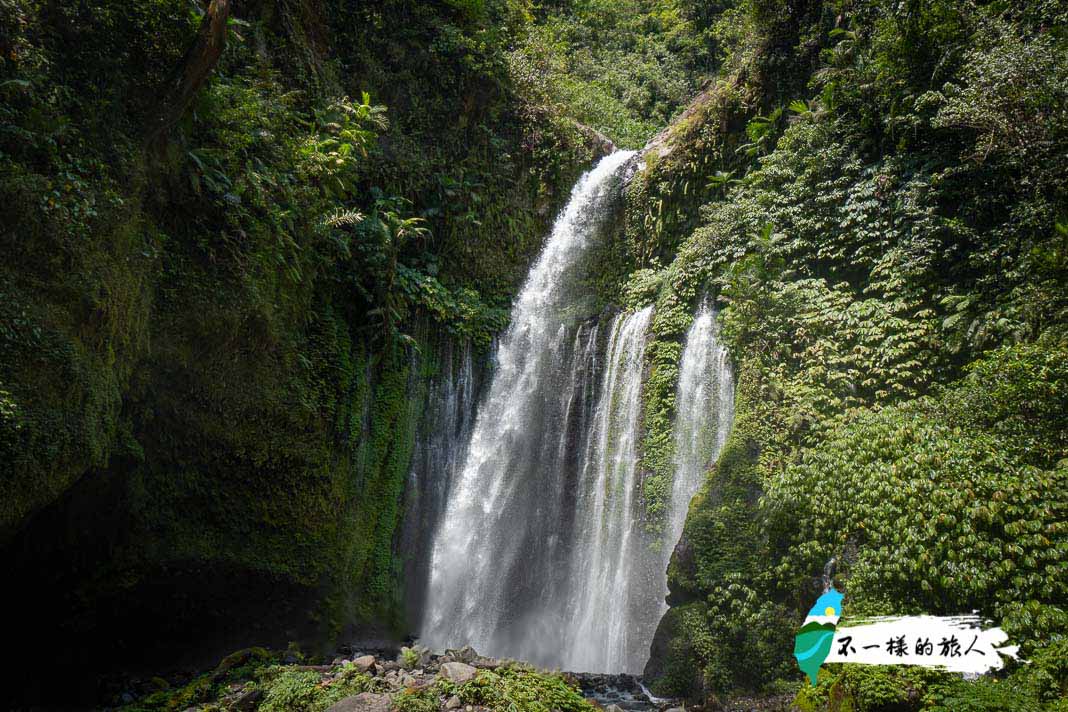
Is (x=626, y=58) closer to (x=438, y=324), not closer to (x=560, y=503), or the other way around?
(x=438, y=324)

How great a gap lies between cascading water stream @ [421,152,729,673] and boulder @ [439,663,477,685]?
433 cm

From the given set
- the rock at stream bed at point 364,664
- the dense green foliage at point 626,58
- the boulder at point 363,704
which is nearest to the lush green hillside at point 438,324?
the rock at stream bed at point 364,664

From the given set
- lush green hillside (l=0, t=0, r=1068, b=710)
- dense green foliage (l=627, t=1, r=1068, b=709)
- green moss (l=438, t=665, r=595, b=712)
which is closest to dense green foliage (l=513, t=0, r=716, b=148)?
lush green hillside (l=0, t=0, r=1068, b=710)

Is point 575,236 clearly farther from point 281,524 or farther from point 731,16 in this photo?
point 731,16

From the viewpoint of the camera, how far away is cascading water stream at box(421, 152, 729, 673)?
11031 millimetres

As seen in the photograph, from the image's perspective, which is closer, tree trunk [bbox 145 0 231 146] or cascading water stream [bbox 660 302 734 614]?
tree trunk [bbox 145 0 231 146]

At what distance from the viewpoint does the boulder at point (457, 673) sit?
681cm

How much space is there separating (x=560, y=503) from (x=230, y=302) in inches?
291

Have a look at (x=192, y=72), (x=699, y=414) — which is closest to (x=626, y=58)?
(x=699, y=414)

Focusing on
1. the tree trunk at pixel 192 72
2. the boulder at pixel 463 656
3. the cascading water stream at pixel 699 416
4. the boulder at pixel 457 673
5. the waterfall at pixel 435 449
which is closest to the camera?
the tree trunk at pixel 192 72

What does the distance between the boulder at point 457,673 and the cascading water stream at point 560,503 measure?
433cm

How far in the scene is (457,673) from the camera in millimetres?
6957

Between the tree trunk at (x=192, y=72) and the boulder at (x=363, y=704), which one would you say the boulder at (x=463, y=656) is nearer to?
the boulder at (x=363, y=704)

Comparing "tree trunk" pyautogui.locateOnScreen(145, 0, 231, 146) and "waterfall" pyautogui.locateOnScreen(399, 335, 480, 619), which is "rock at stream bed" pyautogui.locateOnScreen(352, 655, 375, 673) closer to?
"waterfall" pyautogui.locateOnScreen(399, 335, 480, 619)
